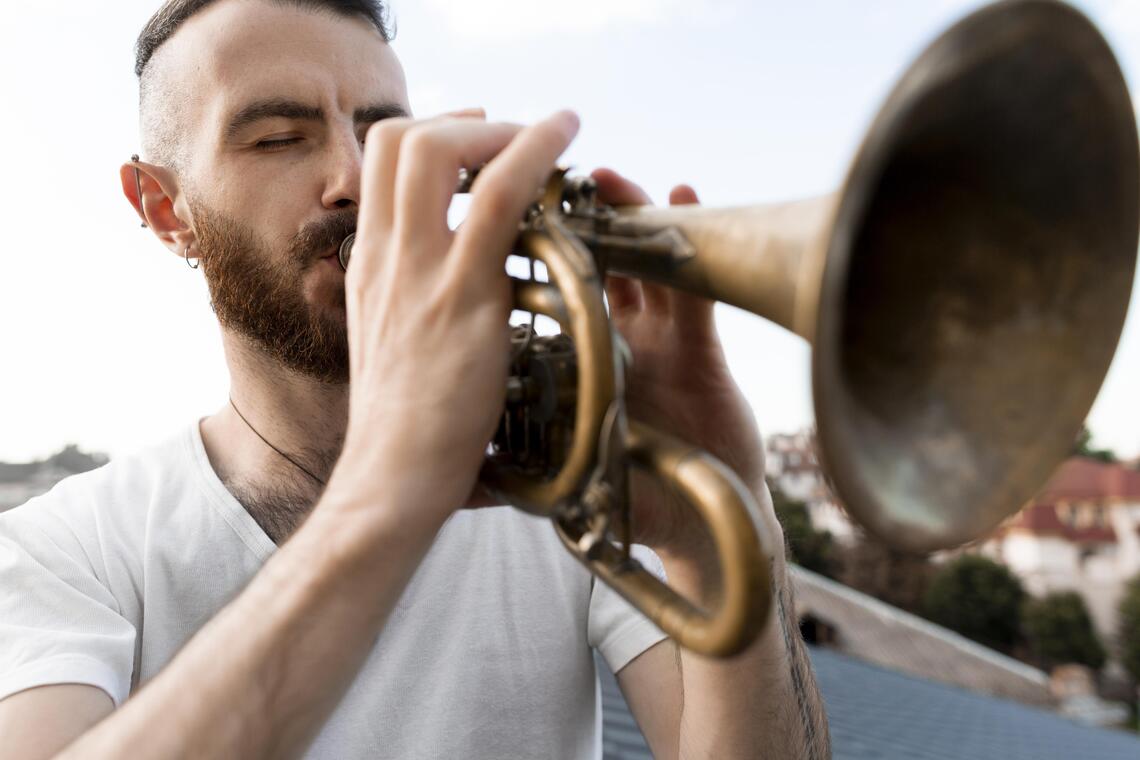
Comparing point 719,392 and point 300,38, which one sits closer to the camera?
point 719,392

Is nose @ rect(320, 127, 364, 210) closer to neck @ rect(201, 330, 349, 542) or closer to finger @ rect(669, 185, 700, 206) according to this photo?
neck @ rect(201, 330, 349, 542)

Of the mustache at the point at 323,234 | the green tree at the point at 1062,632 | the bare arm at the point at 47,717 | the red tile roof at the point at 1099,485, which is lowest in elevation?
the green tree at the point at 1062,632

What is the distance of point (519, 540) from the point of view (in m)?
2.03

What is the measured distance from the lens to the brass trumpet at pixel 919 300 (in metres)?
1.05

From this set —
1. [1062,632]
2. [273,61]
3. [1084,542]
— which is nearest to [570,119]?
[273,61]

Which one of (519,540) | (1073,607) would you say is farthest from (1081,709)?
(519,540)

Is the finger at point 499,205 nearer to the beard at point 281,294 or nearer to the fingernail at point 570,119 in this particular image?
the fingernail at point 570,119

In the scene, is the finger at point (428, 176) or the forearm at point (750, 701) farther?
the forearm at point (750, 701)

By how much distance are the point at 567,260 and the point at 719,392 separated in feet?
1.81

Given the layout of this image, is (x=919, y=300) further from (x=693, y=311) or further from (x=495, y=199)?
(x=495, y=199)

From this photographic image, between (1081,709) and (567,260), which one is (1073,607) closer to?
(1081,709)

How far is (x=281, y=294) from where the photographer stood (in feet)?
6.01

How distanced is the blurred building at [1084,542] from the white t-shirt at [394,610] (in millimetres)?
42547

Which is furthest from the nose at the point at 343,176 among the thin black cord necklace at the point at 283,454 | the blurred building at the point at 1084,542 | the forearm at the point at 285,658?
the blurred building at the point at 1084,542
